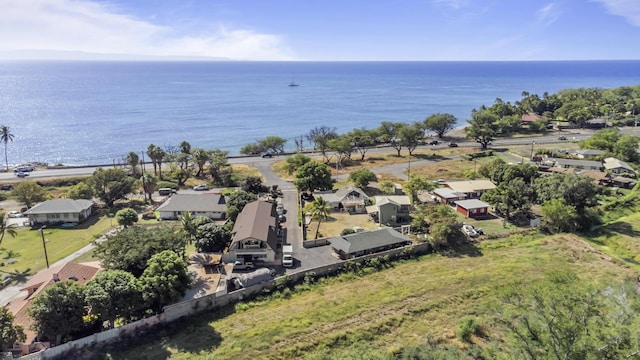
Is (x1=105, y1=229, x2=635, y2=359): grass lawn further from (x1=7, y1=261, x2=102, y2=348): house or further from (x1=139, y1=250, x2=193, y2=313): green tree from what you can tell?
(x1=7, y1=261, x2=102, y2=348): house

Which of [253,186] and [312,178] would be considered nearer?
[312,178]

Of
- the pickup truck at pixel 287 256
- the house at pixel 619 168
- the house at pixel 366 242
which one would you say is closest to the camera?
the pickup truck at pixel 287 256

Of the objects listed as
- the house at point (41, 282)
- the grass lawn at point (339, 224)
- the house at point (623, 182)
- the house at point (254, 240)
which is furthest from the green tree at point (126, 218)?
the house at point (623, 182)

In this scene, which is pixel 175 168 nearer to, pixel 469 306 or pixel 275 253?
pixel 275 253

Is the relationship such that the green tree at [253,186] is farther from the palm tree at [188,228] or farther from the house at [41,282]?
the house at [41,282]

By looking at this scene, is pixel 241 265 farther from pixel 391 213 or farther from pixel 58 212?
pixel 58 212

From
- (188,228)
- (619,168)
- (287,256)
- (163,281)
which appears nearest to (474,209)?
(287,256)
